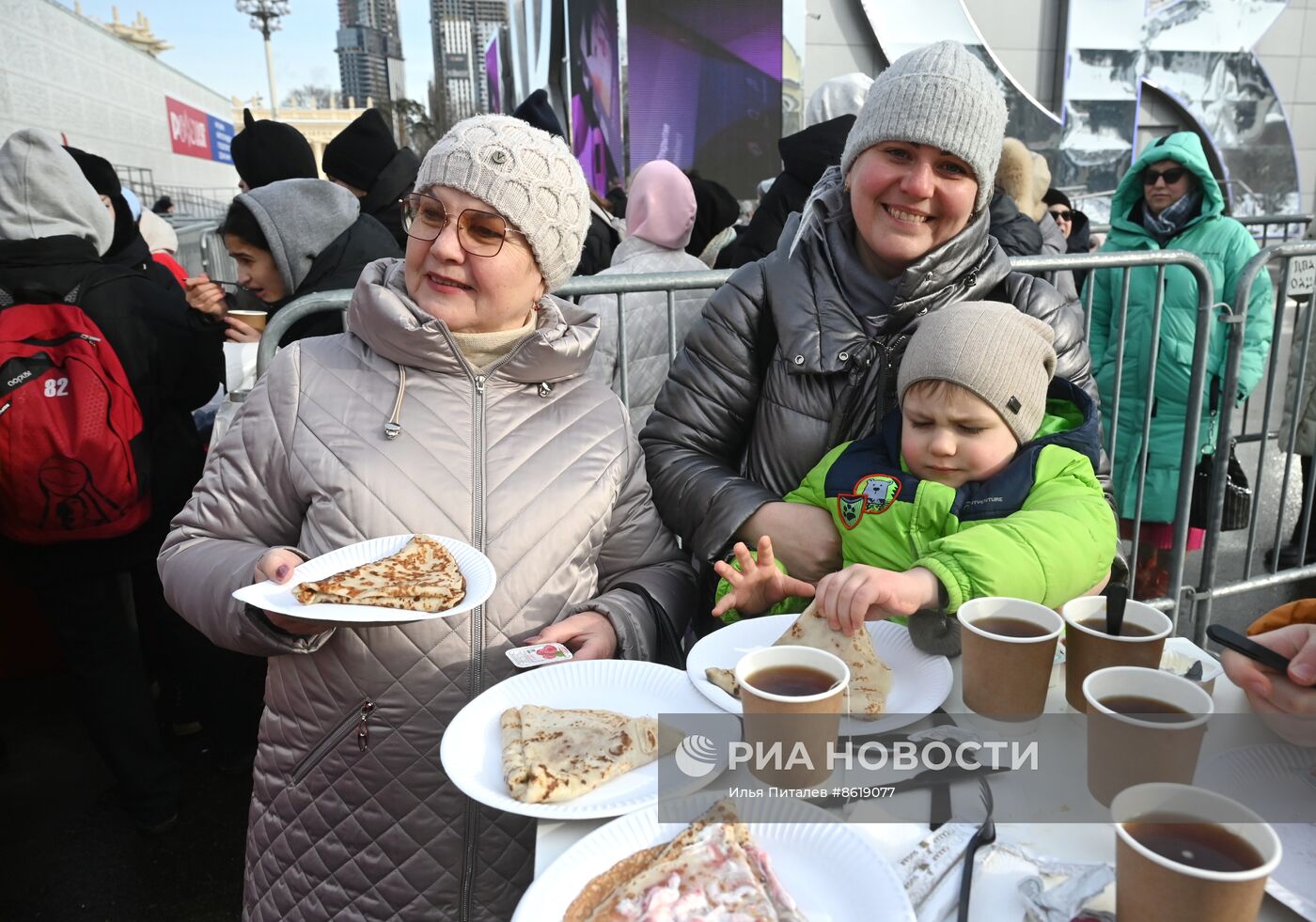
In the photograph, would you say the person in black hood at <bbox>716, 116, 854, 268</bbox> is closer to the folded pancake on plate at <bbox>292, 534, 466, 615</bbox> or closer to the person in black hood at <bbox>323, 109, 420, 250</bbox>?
the person in black hood at <bbox>323, 109, 420, 250</bbox>

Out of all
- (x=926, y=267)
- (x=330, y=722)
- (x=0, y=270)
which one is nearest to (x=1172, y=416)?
(x=926, y=267)

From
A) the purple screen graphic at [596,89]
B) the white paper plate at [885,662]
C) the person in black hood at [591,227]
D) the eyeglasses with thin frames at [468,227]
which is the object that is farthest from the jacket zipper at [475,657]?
the purple screen graphic at [596,89]

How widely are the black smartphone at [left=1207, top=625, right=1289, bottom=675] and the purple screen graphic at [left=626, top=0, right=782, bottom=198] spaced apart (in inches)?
492

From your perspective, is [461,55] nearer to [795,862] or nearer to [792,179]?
[792,179]

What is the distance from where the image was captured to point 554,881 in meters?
1.16

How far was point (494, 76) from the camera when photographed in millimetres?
43688

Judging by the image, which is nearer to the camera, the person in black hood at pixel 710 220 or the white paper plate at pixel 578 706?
the white paper plate at pixel 578 706

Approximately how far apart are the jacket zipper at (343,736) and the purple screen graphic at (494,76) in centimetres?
4157

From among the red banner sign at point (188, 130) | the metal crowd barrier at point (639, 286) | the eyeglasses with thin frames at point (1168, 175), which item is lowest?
the metal crowd barrier at point (639, 286)

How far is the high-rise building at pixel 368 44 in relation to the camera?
11038 cm

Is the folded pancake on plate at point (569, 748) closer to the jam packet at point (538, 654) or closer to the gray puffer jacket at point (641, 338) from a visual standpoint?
the jam packet at point (538, 654)

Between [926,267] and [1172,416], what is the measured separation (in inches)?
127

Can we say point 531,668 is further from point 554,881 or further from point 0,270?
point 0,270

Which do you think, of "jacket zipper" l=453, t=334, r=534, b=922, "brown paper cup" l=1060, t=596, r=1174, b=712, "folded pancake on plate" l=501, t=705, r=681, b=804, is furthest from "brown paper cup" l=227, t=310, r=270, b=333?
"brown paper cup" l=1060, t=596, r=1174, b=712
